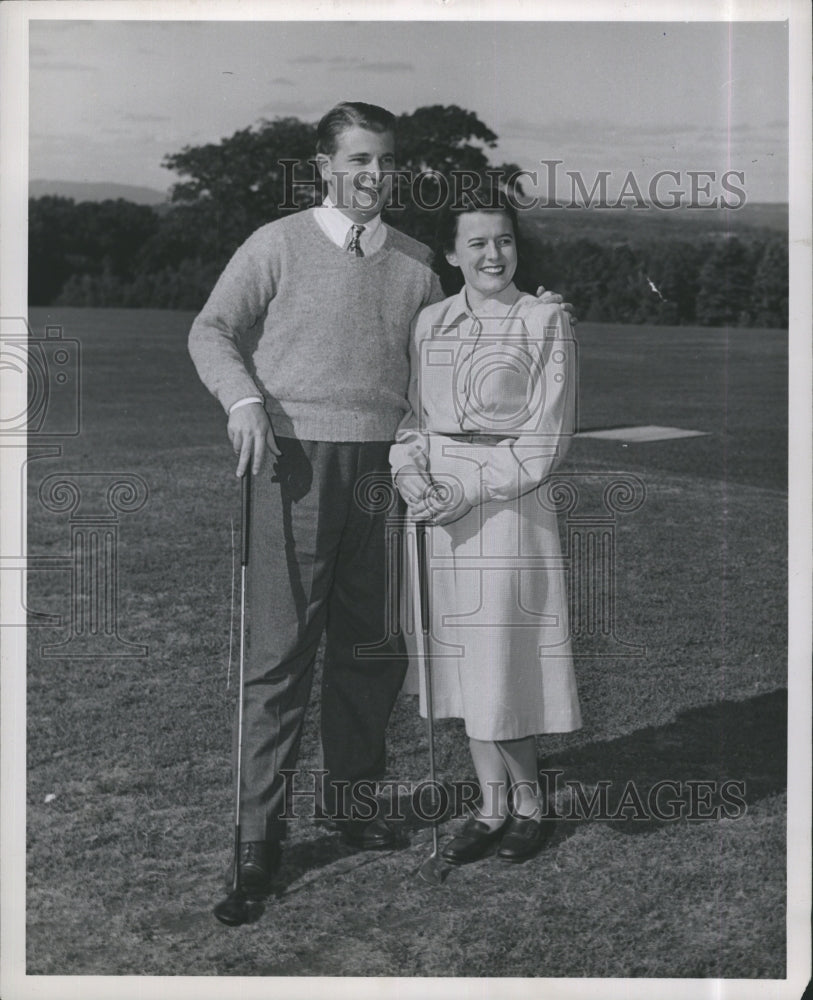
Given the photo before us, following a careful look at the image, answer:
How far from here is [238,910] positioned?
14.5ft

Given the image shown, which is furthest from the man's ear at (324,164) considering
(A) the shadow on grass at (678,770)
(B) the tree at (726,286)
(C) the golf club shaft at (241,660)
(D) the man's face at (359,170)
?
(A) the shadow on grass at (678,770)

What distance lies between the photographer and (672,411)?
995cm

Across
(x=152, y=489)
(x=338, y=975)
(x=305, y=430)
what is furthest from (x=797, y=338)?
(x=152, y=489)

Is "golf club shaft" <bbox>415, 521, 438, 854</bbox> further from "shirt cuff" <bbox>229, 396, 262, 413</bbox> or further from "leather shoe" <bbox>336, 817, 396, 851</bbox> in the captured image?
"shirt cuff" <bbox>229, 396, 262, 413</bbox>

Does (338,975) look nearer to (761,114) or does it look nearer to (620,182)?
(620,182)

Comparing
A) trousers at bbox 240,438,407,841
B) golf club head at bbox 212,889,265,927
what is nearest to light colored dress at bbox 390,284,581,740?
trousers at bbox 240,438,407,841

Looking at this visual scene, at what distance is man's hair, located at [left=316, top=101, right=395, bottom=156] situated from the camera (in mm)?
4332

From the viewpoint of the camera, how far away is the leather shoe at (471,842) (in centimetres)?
459

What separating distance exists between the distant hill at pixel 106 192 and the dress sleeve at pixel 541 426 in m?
1.60

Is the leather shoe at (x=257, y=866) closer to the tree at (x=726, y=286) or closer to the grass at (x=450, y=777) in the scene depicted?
the grass at (x=450, y=777)

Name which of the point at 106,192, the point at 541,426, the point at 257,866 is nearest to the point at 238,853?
the point at 257,866

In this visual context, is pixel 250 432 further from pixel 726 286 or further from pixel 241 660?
pixel 726 286

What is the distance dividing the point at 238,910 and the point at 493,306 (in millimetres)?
1854

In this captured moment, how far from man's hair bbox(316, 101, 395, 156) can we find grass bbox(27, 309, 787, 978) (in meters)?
1.04
